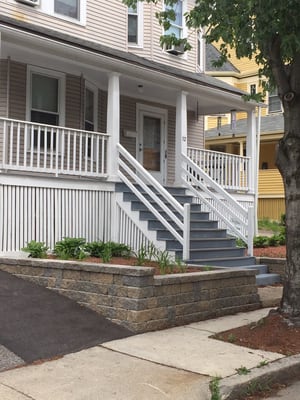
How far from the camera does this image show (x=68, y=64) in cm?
1158

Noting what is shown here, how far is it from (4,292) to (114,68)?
615 centimetres

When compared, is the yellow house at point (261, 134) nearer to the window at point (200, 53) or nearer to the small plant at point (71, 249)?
the window at point (200, 53)

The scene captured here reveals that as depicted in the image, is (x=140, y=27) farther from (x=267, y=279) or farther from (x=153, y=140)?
(x=267, y=279)

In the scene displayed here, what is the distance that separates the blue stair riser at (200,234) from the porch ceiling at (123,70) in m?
3.89

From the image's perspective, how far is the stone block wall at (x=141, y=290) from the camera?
683 centimetres

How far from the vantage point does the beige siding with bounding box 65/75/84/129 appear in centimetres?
1301

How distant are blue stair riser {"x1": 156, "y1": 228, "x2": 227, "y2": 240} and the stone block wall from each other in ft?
7.28

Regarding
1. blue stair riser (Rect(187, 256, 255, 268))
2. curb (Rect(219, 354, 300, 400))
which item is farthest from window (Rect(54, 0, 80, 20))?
curb (Rect(219, 354, 300, 400))

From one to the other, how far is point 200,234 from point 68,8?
288 inches

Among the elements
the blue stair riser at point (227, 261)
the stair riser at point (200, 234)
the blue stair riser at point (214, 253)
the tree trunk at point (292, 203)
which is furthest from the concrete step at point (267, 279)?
the tree trunk at point (292, 203)

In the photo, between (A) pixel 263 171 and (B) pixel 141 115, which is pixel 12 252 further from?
(A) pixel 263 171

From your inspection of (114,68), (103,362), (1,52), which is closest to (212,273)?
(103,362)

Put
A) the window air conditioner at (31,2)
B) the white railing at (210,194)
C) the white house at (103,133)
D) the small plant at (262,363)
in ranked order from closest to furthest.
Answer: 1. the small plant at (262,363)
2. the white house at (103,133)
3. the white railing at (210,194)
4. the window air conditioner at (31,2)

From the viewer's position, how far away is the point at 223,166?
14.9 metres
